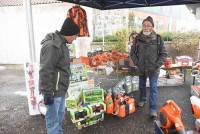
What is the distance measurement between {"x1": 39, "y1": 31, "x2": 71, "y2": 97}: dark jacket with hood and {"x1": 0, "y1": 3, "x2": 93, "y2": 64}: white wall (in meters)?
7.02

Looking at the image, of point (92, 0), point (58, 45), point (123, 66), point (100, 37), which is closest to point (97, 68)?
point (123, 66)

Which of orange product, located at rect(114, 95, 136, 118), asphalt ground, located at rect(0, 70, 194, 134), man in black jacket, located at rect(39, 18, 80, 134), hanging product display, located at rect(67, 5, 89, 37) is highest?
hanging product display, located at rect(67, 5, 89, 37)

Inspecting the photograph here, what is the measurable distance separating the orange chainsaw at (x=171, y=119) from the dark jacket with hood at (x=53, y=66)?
4.44ft

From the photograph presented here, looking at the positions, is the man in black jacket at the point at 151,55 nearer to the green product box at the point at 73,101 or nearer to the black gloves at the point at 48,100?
the green product box at the point at 73,101

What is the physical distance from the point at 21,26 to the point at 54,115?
316 inches

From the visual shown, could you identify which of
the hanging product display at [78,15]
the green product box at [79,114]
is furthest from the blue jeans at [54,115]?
the hanging product display at [78,15]

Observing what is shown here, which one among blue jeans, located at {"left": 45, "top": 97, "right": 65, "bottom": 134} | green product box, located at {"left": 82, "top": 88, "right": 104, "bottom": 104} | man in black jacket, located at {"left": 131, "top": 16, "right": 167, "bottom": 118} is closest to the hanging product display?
man in black jacket, located at {"left": 131, "top": 16, "right": 167, "bottom": 118}

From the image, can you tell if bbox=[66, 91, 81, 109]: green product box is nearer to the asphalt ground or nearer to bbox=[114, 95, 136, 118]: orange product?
the asphalt ground

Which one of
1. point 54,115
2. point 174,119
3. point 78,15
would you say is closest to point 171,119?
point 174,119

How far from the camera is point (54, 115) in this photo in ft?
10.1

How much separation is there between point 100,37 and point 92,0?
482 centimetres

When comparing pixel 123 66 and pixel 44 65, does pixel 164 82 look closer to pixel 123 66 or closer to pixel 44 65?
pixel 123 66

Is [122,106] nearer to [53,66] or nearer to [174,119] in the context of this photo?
[174,119]

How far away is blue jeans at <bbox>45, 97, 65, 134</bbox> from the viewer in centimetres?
303
